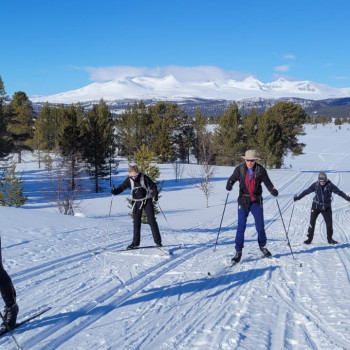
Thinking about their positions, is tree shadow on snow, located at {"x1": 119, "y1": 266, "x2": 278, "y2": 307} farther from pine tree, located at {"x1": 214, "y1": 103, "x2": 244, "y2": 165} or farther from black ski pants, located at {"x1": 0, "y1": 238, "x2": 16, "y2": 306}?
pine tree, located at {"x1": 214, "y1": 103, "x2": 244, "y2": 165}

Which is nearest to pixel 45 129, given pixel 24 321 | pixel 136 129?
pixel 136 129

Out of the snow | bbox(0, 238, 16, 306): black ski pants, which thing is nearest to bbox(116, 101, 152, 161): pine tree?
the snow

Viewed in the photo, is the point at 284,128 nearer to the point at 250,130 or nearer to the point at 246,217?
the point at 250,130

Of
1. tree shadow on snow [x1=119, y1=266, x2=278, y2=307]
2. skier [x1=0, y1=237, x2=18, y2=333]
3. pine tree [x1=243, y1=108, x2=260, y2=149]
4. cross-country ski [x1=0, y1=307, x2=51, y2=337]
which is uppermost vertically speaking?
pine tree [x1=243, y1=108, x2=260, y2=149]

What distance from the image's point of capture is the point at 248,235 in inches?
479

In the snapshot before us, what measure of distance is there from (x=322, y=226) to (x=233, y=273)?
7.91 meters

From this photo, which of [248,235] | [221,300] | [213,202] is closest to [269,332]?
[221,300]

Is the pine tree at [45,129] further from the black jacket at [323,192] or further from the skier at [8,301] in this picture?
the skier at [8,301]

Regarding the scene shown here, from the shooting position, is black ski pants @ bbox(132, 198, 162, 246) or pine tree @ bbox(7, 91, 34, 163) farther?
pine tree @ bbox(7, 91, 34, 163)

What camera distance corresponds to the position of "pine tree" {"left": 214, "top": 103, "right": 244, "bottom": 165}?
48156 mm

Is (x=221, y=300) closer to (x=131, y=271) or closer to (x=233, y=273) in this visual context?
(x=233, y=273)

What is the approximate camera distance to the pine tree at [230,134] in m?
48.2

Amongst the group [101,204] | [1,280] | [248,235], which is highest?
[1,280]

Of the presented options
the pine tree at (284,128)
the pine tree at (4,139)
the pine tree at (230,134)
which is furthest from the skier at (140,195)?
the pine tree at (284,128)
